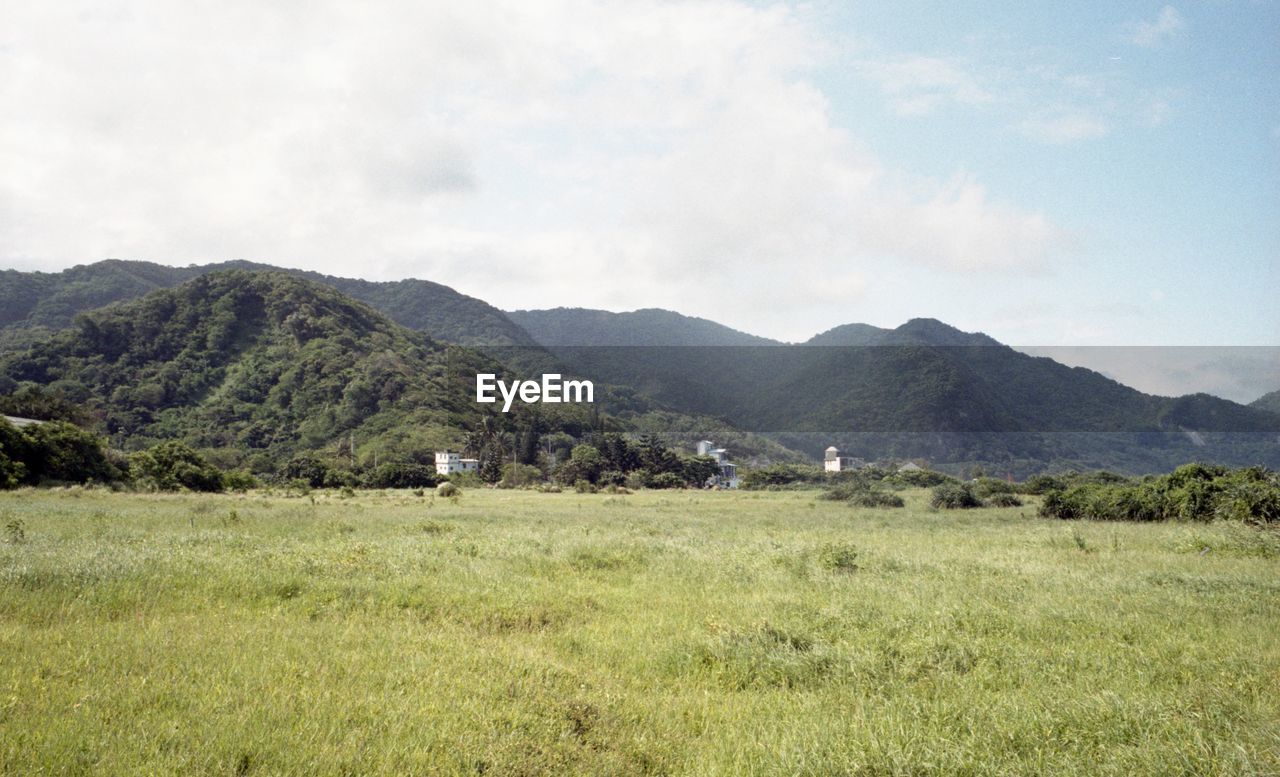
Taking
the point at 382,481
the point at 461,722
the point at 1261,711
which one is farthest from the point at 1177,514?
the point at 382,481

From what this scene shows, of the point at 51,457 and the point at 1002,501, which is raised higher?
the point at 51,457

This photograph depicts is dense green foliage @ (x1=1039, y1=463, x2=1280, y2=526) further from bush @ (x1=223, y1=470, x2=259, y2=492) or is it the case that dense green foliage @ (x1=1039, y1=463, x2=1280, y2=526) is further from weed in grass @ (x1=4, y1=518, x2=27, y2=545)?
bush @ (x1=223, y1=470, x2=259, y2=492)

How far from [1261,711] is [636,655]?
19.8 feet

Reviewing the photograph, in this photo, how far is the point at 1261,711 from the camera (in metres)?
5.90

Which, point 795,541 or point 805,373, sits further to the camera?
point 805,373

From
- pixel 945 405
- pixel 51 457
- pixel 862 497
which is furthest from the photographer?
pixel 945 405

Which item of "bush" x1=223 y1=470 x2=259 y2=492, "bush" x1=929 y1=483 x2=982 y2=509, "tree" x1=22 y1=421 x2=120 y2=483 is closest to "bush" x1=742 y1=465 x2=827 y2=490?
"bush" x1=929 y1=483 x2=982 y2=509

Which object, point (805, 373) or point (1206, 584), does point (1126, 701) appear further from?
point (805, 373)

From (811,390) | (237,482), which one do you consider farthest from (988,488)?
(811,390)

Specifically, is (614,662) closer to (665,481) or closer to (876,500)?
(876,500)

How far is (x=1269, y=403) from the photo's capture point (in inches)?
4596

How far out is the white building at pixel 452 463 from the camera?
83.3 meters

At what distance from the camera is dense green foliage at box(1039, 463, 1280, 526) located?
72.6ft

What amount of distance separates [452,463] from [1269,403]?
138120 mm
